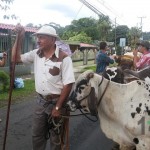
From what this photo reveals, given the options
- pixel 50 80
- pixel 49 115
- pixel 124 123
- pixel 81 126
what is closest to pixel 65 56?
pixel 50 80

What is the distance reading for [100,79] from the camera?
4641 mm

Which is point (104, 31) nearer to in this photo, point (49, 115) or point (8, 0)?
point (8, 0)

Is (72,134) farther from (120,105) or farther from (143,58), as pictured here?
(120,105)

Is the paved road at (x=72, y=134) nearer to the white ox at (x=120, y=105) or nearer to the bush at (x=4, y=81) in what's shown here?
the white ox at (x=120, y=105)

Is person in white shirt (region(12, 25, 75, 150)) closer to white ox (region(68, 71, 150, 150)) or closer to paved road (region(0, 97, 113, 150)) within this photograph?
white ox (region(68, 71, 150, 150))

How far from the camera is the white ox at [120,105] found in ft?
14.3

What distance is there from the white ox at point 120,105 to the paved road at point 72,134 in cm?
177

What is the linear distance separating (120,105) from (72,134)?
9.18 feet

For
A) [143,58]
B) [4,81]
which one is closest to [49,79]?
[143,58]

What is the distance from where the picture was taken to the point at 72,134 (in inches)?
281

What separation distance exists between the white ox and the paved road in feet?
5.81

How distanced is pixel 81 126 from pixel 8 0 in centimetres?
546

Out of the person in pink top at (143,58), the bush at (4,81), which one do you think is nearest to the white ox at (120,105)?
the person in pink top at (143,58)

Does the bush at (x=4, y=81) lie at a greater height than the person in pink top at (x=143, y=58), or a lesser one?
lesser
